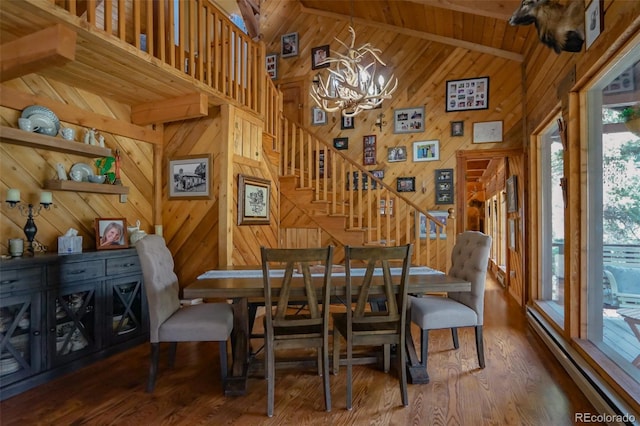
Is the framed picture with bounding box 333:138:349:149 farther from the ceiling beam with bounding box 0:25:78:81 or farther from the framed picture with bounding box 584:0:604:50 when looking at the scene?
the ceiling beam with bounding box 0:25:78:81

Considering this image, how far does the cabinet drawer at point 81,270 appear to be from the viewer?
2.58 m

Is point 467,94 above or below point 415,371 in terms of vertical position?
above

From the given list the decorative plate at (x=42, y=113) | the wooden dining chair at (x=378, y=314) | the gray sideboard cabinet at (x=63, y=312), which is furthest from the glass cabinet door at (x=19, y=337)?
the wooden dining chair at (x=378, y=314)

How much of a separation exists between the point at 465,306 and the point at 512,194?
322cm

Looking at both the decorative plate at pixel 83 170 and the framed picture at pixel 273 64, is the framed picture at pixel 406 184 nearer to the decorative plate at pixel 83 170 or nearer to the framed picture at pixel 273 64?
the framed picture at pixel 273 64

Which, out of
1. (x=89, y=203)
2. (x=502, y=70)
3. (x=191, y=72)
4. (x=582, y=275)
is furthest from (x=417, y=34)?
(x=89, y=203)

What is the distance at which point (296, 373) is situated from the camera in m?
2.63

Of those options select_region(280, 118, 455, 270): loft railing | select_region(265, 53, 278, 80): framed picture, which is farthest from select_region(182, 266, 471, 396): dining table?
select_region(265, 53, 278, 80): framed picture

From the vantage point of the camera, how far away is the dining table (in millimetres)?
2184

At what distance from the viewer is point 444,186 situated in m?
5.44

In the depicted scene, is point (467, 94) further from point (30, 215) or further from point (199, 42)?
point (30, 215)

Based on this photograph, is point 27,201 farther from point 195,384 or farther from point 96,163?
point 195,384

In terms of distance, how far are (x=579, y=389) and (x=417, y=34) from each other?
5.32m

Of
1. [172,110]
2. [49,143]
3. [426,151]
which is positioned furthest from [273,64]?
[49,143]
